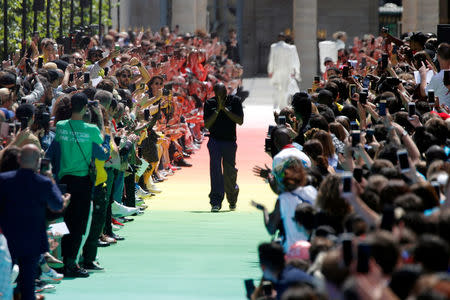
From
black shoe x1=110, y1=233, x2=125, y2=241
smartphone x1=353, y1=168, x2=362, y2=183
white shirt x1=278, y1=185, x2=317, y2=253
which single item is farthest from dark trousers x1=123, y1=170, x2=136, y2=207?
smartphone x1=353, y1=168, x2=362, y2=183

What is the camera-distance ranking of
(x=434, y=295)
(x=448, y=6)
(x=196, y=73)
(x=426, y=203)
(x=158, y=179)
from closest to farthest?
(x=434, y=295), (x=426, y=203), (x=158, y=179), (x=196, y=73), (x=448, y=6)

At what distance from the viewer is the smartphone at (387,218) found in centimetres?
647

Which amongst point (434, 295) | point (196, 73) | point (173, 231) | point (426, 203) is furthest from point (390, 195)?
point (196, 73)

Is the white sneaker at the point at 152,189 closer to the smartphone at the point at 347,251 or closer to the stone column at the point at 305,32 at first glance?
the smartphone at the point at 347,251

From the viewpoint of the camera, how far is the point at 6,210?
9672 mm

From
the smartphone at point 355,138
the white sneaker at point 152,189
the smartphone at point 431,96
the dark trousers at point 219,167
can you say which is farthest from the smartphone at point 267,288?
the white sneaker at point 152,189

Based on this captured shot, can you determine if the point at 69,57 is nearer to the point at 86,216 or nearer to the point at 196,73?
the point at 86,216

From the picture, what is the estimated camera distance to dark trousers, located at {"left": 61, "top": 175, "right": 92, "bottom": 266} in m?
11.8

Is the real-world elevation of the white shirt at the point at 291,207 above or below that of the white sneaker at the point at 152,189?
above

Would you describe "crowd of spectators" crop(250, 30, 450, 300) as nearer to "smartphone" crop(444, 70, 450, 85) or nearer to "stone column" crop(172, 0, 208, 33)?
"smartphone" crop(444, 70, 450, 85)

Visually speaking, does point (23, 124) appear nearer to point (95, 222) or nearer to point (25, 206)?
point (25, 206)

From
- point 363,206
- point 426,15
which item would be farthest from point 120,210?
point 426,15

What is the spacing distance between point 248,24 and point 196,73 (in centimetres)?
2441

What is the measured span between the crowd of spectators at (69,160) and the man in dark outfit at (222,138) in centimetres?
102
